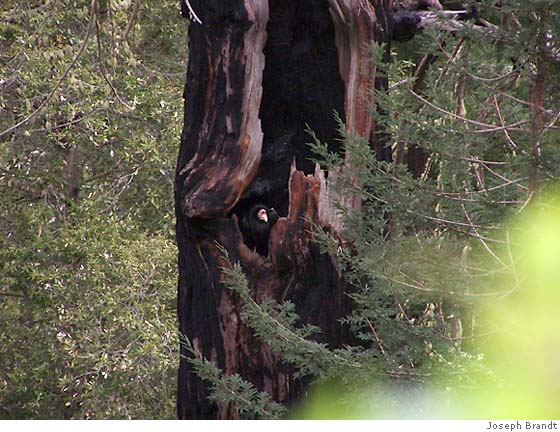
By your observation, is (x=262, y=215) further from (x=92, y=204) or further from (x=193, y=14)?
(x=92, y=204)

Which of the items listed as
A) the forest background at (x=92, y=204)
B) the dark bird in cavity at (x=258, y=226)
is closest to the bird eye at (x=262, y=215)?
the dark bird in cavity at (x=258, y=226)

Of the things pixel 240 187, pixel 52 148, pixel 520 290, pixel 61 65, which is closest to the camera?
pixel 520 290

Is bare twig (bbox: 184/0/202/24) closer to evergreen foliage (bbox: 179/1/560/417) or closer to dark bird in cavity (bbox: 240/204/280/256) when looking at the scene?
dark bird in cavity (bbox: 240/204/280/256)

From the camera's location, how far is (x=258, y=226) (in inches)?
182

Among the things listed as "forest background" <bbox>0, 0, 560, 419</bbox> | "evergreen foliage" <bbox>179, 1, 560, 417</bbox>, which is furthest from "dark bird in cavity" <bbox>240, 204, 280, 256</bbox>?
"evergreen foliage" <bbox>179, 1, 560, 417</bbox>

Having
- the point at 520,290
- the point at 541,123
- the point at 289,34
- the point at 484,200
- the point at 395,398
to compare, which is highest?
the point at 289,34

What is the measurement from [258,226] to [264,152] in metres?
0.33

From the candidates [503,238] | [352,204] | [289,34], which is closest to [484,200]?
[503,238]

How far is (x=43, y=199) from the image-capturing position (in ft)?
35.6

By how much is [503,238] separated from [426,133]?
424 mm

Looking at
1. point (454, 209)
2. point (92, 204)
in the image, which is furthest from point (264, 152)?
point (92, 204)

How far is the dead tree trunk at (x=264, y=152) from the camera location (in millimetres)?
4590

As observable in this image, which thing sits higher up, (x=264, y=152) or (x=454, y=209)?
(x=264, y=152)

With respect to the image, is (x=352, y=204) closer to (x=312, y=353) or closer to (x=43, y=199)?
(x=312, y=353)
